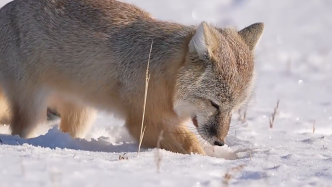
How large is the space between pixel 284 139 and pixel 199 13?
29.7 ft

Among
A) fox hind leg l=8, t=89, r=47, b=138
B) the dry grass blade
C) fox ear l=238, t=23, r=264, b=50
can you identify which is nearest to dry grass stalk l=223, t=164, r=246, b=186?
fox ear l=238, t=23, r=264, b=50

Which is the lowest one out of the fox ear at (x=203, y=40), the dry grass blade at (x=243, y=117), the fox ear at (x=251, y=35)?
the dry grass blade at (x=243, y=117)

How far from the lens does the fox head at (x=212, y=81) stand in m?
6.09

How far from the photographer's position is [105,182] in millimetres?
4211

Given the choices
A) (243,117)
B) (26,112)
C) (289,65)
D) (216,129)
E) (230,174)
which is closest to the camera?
(230,174)

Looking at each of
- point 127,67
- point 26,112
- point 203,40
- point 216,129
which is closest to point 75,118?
point 26,112

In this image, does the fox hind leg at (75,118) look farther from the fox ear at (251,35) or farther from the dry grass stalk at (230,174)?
the dry grass stalk at (230,174)

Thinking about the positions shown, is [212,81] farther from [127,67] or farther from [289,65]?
[289,65]

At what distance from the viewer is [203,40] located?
601 cm

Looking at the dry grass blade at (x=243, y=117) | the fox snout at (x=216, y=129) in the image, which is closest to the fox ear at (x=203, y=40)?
the fox snout at (x=216, y=129)

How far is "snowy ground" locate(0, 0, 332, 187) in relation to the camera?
439 cm

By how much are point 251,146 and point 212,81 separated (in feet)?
3.68

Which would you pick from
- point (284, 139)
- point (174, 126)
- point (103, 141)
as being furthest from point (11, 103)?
point (284, 139)

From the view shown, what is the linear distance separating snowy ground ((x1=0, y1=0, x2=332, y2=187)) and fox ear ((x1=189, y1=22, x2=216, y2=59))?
1.11m
